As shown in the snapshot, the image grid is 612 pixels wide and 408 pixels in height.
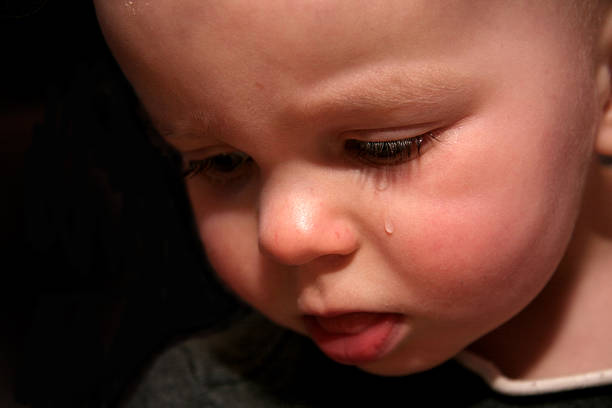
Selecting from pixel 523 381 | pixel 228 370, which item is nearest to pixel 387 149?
pixel 523 381

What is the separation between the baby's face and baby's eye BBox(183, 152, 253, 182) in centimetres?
1

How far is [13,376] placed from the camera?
0.79 metres

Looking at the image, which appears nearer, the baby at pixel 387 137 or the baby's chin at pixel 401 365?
the baby at pixel 387 137

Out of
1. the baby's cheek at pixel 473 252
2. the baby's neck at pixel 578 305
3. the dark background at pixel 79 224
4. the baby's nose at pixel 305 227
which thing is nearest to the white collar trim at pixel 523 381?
the baby's neck at pixel 578 305

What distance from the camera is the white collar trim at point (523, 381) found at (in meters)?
0.72

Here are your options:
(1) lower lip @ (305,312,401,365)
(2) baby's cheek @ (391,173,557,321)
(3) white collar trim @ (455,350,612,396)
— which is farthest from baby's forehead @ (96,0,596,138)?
(3) white collar trim @ (455,350,612,396)

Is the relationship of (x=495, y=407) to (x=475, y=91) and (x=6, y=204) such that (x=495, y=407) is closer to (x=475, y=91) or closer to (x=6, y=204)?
(x=475, y=91)

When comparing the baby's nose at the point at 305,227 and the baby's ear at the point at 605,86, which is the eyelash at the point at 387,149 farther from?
the baby's ear at the point at 605,86

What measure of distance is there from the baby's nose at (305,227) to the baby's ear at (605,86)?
0.25 m

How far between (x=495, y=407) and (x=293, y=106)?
1.35 feet

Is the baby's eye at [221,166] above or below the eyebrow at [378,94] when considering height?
below

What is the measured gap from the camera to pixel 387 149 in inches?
23.4

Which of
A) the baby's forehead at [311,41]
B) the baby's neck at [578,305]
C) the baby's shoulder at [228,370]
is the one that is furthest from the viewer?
the baby's shoulder at [228,370]

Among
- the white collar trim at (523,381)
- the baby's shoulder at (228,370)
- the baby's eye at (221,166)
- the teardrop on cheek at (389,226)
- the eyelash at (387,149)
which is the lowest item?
the baby's shoulder at (228,370)
